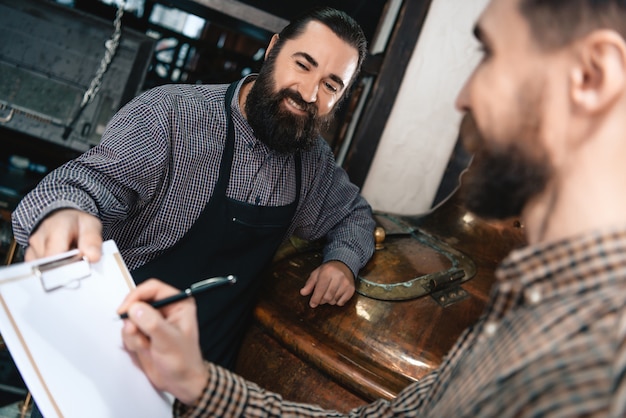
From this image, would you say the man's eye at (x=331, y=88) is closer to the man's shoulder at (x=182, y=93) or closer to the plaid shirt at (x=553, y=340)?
the man's shoulder at (x=182, y=93)

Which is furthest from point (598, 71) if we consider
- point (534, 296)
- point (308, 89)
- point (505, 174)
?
point (308, 89)

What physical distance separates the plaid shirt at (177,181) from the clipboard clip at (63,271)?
25 centimetres

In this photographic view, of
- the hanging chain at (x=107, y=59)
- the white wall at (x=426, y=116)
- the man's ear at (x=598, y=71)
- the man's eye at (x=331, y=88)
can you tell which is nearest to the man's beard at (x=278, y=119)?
the man's eye at (x=331, y=88)

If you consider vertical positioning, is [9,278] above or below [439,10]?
below

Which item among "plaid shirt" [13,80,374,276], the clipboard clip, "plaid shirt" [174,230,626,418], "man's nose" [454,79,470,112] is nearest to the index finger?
the clipboard clip

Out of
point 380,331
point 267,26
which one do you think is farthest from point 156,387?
point 267,26

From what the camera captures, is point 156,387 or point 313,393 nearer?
point 156,387

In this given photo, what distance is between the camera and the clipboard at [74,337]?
0.92 meters

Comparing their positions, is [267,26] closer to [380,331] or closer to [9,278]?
[380,331]

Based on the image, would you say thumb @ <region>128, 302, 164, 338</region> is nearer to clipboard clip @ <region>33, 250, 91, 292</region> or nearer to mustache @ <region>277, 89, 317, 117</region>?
clipboard clip @ <region>33, 250, 91, 292</region>

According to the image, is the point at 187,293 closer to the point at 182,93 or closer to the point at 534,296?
the point at 534,296

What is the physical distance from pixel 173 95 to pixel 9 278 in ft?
3.44

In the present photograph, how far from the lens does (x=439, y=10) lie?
285cm

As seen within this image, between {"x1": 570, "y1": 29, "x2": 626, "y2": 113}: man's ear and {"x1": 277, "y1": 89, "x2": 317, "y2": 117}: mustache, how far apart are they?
1.29 m
